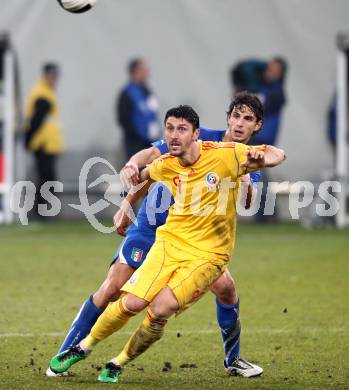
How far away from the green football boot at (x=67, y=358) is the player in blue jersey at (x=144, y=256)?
107 mm

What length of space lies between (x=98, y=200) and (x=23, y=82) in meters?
2.54

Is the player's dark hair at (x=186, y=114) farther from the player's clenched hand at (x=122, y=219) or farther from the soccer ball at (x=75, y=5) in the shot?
the soccer ball at (x=75, y=5)

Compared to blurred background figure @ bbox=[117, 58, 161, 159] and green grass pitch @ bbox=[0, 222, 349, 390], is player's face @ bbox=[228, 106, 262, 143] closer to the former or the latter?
green grass pitch @ bbox=[0, 222, 349, 390]

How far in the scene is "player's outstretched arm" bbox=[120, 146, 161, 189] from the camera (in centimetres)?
756

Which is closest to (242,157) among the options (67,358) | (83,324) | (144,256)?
(144,256)

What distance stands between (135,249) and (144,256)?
0.27 feet

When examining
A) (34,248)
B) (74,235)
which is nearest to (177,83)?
(74,235)

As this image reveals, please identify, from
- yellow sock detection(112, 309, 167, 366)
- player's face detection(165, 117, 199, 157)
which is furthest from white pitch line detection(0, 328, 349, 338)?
player's face detection(165, 117, 199, 157)

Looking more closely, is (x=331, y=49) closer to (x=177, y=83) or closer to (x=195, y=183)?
(x=177, y=83)

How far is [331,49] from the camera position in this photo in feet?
69.1

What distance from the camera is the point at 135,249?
27.2 feet

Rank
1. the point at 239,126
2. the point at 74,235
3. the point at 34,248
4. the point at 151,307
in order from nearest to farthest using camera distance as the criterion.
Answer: the point at 151,307, the point at 239,126, the point at 34,248, the point at 74,235

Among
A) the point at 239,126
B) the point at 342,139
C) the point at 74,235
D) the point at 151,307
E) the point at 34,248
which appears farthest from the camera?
the point at 342,139

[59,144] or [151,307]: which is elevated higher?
[59,144]
